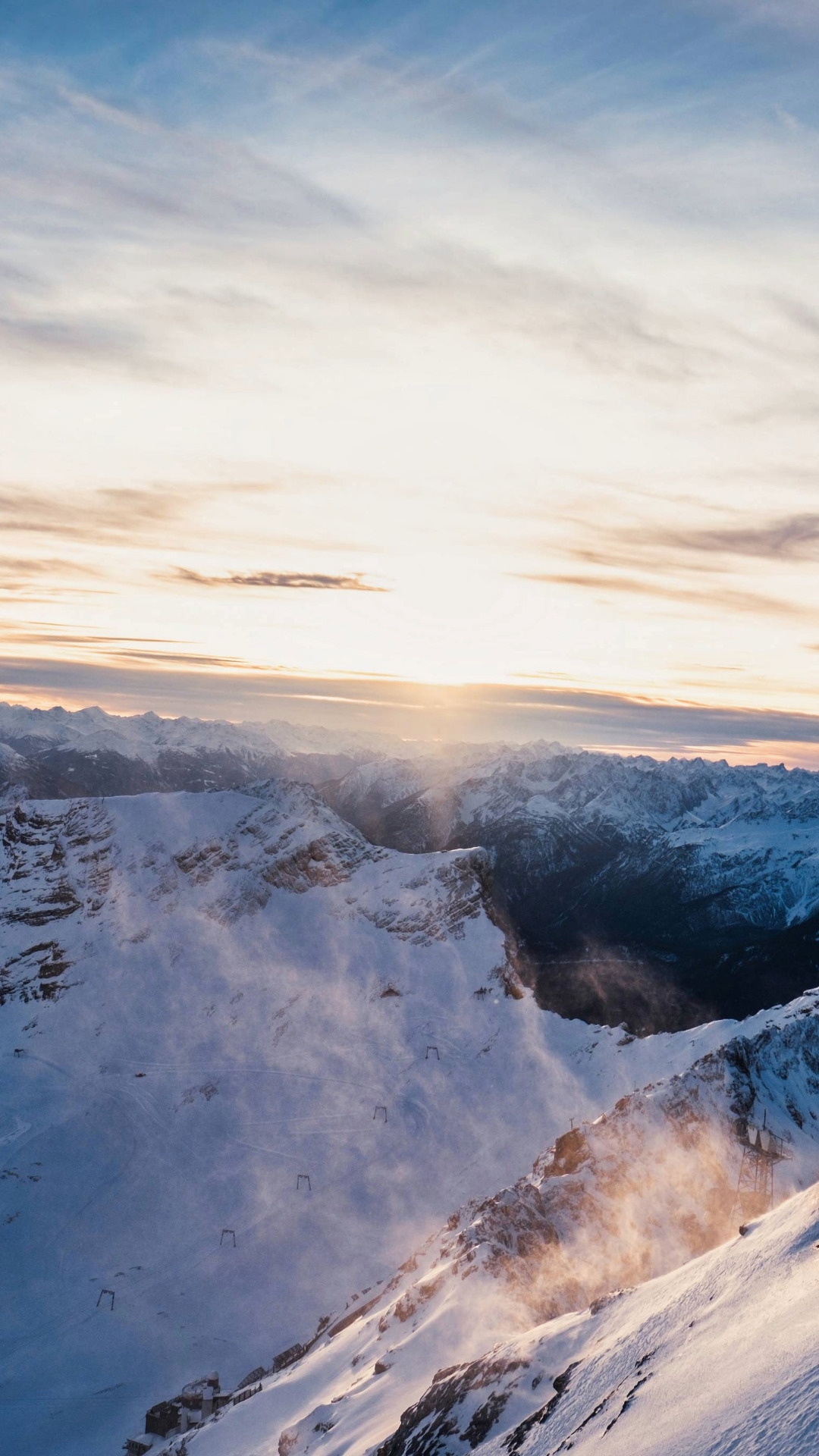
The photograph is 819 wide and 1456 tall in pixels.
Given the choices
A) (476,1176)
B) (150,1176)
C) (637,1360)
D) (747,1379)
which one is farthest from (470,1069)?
(747,1379)

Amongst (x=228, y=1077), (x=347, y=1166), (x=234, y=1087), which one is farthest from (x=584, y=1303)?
(x=228, y=1077)

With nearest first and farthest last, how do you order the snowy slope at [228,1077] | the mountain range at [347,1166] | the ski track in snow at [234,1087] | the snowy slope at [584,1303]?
the snowy slope at [584,1303], the mountain range at [347,1166], the ski track in snow at [234,1087], the snowy slope at [228,1077]

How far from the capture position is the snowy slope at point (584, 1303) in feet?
91.2

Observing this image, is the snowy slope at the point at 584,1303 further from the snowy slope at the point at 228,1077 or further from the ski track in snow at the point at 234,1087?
the snowy slope at the point at 228,1077

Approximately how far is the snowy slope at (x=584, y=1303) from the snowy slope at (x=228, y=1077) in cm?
1726

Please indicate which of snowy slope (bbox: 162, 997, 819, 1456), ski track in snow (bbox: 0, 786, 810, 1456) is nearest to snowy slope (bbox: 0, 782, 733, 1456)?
ski track in snow (bbox: 0, 786, 810, 1456)

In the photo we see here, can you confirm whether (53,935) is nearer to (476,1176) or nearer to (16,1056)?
(16,1056)

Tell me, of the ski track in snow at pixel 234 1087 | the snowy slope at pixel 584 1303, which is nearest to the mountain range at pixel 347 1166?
the snowy slope at pixel 584 1303

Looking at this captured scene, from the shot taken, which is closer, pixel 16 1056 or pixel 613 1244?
pixel 613 1244

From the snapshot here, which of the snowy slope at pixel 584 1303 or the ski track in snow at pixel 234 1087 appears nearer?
the snowy slope at pixel 584 1303

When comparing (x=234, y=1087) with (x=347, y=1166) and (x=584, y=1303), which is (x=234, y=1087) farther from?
(x=584, y=1303)

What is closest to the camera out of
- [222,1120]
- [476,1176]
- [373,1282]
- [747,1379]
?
[747,1379]

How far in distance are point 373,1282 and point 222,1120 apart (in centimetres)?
3227

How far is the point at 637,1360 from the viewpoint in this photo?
29.2 metres
